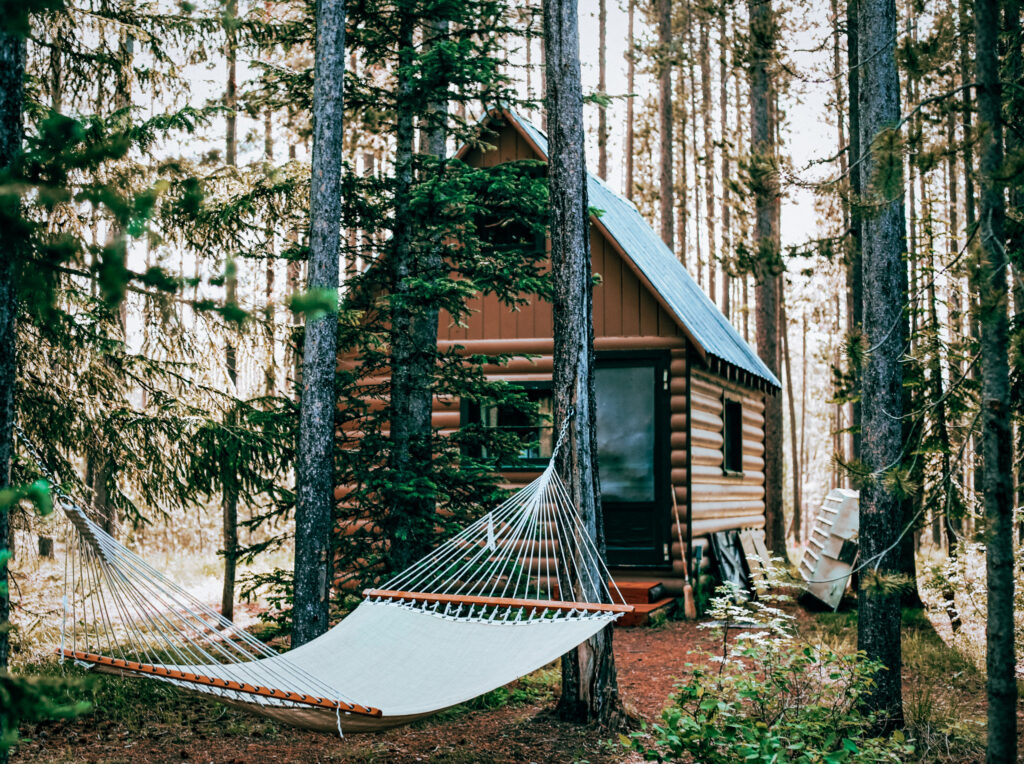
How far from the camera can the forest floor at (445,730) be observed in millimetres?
4805

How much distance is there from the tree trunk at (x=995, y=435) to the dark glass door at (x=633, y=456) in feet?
17.1

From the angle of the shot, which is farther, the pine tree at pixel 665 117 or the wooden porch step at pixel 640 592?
the pine tree at pixel 665 117

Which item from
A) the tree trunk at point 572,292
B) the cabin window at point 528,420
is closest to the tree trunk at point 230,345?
the tree trunk at point 572,292

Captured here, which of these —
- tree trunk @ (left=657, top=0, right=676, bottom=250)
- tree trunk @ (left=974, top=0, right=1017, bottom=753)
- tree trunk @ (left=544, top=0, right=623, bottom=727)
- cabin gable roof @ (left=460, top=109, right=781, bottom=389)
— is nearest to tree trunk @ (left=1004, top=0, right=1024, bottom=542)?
tree trunk @ (left=974, top=0, right=1017, bottom=753)

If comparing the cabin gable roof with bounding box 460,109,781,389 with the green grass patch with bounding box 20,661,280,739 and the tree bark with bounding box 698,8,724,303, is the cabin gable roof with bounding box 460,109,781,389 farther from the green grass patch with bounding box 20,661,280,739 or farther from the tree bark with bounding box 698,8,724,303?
the tree bark with bounding box 698,8,724,303

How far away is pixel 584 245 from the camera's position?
17.8ft

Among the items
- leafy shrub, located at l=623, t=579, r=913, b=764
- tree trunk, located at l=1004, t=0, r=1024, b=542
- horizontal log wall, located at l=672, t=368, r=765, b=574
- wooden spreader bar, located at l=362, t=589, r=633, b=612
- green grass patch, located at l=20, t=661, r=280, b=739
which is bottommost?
green grass patch, located at l=20, t=661, r=280, b=739

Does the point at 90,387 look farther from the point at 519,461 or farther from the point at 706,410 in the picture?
the point at 706,410

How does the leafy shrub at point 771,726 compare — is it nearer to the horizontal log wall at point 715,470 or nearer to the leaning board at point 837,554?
the horizontal log wall at point 715,470

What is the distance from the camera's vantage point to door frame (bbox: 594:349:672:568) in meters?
8.79

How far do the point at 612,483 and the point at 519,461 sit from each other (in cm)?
101

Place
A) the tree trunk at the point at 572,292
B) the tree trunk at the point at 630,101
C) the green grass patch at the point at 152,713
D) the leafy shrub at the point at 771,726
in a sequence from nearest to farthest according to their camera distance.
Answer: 1. the leafy shrub at the point at 771,726
2. the tree trunk at the point at 572,292
3. the green grass patch at the point at 152,713
4. the tree trunk at the point at 630,101

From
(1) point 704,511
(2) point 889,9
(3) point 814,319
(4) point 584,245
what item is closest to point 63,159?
(4) point 584,245

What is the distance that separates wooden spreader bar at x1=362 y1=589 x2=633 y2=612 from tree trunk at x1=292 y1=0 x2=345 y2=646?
0.73m
